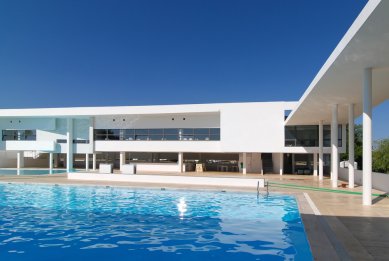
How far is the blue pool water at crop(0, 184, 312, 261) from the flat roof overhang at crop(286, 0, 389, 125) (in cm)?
454

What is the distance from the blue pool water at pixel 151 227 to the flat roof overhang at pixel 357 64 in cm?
454

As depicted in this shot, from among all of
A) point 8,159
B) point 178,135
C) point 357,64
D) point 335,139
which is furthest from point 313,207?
point 8,159

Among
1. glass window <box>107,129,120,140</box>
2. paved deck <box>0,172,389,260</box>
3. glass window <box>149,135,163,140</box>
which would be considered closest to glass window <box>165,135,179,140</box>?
glass window <box>149,135,163,140</box>

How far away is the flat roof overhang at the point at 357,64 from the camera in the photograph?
602 cm

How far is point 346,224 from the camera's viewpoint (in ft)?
24.1

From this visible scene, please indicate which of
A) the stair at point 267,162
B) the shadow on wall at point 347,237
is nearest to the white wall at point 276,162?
the stair at point 267,162

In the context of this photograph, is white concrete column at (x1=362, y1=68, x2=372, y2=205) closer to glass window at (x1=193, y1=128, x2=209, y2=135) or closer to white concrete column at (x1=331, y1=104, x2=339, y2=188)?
white concrete column at (x1=331, y1=104, x2=339, y2=188)

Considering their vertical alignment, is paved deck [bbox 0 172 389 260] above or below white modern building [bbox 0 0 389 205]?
below

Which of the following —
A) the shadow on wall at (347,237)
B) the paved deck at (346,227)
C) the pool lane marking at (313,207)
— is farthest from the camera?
the pool lane marking at (313,207)

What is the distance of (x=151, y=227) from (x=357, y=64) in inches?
294

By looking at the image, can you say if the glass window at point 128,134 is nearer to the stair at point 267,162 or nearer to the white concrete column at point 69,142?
the white concrete column at point 69,142

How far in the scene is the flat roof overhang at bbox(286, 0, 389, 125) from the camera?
6.02 meters

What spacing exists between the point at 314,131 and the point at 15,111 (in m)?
26.7

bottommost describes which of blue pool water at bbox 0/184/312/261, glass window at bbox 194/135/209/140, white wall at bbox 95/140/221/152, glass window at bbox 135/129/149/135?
blue pool water at bbox 0/184/312/261
